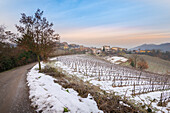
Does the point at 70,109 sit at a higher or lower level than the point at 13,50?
lower

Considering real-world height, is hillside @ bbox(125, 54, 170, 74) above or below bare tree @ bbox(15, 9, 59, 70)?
below

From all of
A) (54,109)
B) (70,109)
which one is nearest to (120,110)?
(70,109)

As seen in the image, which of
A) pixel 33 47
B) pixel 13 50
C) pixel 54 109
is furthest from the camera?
pixel 13 50

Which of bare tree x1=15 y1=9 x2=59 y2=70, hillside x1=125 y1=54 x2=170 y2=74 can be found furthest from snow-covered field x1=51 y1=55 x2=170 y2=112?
hillside x1=125 y1=54 x2=170 y2=74

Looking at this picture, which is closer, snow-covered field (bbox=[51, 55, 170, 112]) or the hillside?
snow-covered field (bbox=[51, 55, 170, 112])

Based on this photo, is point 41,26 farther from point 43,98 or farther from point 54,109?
point 54,109

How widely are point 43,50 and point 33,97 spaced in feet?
19.9

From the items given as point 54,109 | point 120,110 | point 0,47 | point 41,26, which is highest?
point 41,26

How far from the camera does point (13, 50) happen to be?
1554 cm

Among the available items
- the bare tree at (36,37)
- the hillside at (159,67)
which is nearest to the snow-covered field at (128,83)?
the bare tree at (36,37)

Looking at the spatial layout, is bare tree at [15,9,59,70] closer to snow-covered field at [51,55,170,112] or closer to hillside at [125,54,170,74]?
snow-covered field at [51,55,170,112]

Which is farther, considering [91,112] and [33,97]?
[33,97]

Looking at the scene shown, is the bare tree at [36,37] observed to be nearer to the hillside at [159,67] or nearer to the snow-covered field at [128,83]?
the snow-covered field at [128,83]

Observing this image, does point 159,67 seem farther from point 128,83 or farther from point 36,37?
point 36,37
